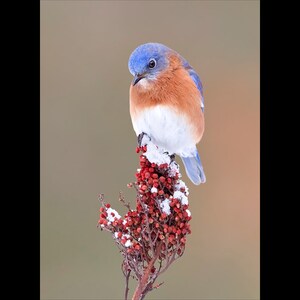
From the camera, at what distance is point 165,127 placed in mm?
2090

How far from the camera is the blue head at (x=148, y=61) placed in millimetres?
1938

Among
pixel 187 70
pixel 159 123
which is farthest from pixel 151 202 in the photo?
pixel 187 70

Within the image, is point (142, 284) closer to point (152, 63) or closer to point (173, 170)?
point (173, 170)

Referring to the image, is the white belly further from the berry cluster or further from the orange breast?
the berry cluster

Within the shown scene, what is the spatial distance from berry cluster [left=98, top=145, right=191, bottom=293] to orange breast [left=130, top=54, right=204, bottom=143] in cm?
57

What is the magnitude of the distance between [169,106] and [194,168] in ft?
1.09

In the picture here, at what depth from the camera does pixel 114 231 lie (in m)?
1.63

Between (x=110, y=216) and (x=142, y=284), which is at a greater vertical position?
(x=110, y=216)

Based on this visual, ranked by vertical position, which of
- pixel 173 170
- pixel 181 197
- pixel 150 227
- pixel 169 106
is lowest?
pixel 150 227

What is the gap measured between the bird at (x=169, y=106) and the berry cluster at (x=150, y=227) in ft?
1.57

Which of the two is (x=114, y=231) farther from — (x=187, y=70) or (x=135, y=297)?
(x=187, y=70)

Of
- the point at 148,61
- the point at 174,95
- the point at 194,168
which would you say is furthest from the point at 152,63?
the point at 194,168

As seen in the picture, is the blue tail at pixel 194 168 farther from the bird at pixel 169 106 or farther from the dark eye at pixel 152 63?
the dark eye at pixel 152 63
